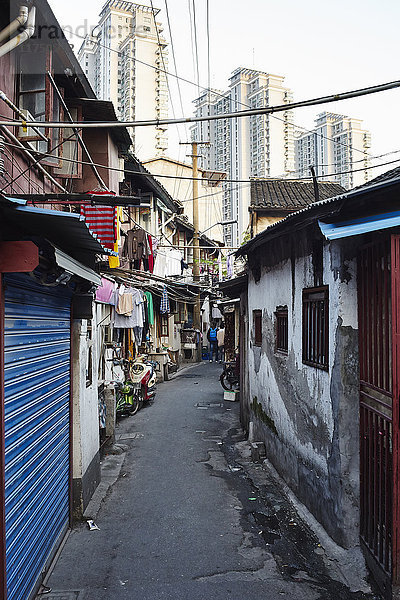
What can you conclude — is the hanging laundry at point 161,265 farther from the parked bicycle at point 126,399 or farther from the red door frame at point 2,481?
the red door frame at point 2,481

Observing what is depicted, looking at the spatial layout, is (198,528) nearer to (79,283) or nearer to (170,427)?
(79,283)

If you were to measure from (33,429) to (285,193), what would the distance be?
52.6 feet

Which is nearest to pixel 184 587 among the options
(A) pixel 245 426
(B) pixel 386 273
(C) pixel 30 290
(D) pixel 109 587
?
(D) pixel 109 587

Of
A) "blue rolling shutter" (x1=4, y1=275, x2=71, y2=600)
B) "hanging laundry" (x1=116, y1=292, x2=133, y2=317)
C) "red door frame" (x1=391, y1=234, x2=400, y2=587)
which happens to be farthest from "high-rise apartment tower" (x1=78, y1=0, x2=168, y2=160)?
"red door frame" (x1=391, y1=234, x2=400, y2=587)

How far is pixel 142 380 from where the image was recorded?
51.8ft

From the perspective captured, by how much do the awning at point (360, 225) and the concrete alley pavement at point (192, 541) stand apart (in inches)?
137

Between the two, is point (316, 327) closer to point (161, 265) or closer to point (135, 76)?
point (161, 265)

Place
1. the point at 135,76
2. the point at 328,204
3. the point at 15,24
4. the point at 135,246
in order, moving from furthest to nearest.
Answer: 1. the point at 135,76
2. the point at 135,246
3. the point at 328,204
4. the point at 15,24

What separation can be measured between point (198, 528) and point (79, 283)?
376 cm

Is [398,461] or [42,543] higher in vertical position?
[398,461]

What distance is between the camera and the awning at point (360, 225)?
4.36 metres

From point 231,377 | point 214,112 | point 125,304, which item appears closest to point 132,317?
point 125,304

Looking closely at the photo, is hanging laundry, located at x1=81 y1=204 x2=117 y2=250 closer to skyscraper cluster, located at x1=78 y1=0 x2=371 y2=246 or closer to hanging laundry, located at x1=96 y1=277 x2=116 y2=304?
hanging laundry, located at x1=96 y1=277 x2=116 y2=304

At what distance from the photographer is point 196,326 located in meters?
28.8
